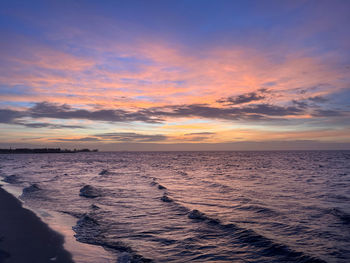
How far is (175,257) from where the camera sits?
9.15 meters

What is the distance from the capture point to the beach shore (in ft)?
26.7

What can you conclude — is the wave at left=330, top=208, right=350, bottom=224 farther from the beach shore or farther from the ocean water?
the beach shore

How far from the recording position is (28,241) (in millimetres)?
9633

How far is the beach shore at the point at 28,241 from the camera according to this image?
26.7ft

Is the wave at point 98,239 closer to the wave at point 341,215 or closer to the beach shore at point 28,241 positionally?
the beach shore at point 28,241

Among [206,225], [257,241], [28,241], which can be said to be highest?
[28,241]

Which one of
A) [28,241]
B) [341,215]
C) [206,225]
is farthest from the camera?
[341,215]

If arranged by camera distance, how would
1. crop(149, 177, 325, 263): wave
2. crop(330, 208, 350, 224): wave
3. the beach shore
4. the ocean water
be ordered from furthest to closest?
crop(330, 208, 350, 224): wave → the ocean water → crop(149, 177, 325, 263): wave → the beach shore

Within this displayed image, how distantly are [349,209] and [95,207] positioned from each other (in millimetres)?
16316

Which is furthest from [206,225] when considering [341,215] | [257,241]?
[341,215]

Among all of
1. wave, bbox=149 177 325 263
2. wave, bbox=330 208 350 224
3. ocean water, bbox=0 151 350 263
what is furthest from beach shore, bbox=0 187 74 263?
wave, bbox=330 208 350 224

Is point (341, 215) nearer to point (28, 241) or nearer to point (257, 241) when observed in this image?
point (257, 241)

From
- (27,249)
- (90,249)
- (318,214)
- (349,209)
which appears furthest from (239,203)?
(27,249)

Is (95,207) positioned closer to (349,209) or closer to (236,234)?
(236,234)
